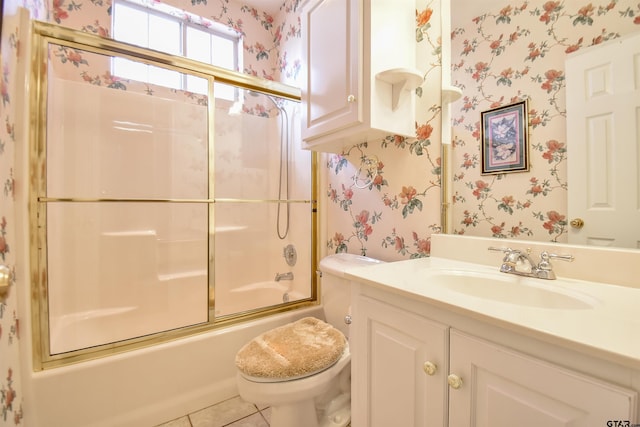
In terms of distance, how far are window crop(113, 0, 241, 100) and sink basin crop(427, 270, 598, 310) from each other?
169 centimetres

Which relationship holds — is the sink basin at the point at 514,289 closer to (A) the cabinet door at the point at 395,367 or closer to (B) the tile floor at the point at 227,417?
(A) the cabinet door at the point at 395,367

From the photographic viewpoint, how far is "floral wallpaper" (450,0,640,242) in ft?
2.81

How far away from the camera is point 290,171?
213 centimetres

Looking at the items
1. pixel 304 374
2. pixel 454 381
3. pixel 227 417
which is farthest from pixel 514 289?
pixel 227 417

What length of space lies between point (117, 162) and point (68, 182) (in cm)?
29

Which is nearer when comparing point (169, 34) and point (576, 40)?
point (576, 40)

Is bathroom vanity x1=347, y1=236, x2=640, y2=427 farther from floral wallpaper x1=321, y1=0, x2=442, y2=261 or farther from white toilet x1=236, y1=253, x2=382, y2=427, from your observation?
floral wallpaper x1=321, y1=0, x2=442, y2=261

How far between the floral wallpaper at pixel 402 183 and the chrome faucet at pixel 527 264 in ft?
1.06

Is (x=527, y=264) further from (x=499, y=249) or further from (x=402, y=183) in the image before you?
(x=402, y=183)

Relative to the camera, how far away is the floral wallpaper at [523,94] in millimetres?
855

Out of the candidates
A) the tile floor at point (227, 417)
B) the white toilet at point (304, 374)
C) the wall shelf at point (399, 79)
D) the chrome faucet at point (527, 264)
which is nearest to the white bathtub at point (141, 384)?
the tile floor at point (227, 417)

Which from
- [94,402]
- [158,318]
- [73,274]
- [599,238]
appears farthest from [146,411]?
[599,238]

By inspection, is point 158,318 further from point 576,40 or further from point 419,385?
point 576,40

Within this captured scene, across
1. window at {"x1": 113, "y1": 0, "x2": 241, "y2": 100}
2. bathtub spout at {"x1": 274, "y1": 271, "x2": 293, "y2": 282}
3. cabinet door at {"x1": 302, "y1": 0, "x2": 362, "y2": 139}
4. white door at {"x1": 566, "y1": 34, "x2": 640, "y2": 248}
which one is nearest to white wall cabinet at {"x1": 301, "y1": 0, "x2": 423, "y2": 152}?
cabinet door at {"x1": 302, "y1": 0, "x2": 362, "y2": 139}
